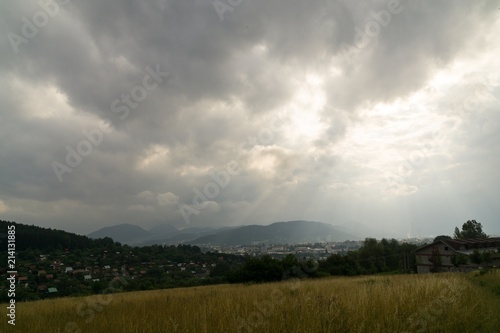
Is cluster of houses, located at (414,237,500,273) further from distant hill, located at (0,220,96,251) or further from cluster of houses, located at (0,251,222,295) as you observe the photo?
distant hill, located at (0,220,96,251)

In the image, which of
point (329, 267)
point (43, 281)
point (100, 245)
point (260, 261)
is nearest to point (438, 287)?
point (260, 261)

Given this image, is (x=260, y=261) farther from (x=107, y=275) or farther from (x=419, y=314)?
(x=107, y=275)

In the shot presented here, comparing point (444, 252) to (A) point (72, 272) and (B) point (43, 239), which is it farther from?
(B) point (43, 239)

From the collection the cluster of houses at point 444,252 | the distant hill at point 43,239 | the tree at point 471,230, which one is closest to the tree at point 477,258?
the cluster of houses at point 444,252

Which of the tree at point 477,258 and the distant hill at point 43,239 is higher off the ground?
the distant hill at point 43,239

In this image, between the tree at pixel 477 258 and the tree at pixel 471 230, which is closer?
the tree at pixel 477 258

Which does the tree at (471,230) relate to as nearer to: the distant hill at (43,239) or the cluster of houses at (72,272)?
the cluster of houses at (72,272)

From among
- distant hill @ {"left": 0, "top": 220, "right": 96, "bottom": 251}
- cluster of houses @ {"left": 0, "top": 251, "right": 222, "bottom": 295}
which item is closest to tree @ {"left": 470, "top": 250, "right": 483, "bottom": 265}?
cluster of houses @ {"left": 0, "top": 251, "right": 222, "bottom": 295}

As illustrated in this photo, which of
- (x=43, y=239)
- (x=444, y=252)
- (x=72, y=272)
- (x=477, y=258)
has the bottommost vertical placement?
(x=72, y=272)

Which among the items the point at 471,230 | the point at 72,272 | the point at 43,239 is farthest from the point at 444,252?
the point at 43,239

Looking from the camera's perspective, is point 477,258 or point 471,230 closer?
point 477,258

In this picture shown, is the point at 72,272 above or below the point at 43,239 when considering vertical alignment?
below

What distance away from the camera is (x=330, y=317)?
15.9 ft

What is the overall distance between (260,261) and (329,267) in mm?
17003
